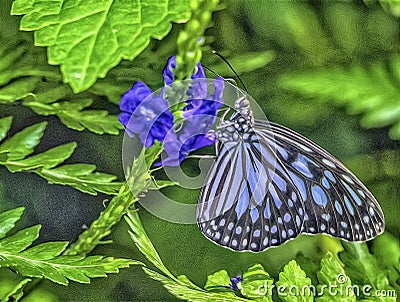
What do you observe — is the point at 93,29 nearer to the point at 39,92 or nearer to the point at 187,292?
the point at 39,92

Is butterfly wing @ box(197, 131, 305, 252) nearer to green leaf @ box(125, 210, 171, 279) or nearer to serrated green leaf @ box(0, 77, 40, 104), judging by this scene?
Answer: green leaf @ box(125, 210, 171, 279)

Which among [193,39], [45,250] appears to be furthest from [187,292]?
[193,39]

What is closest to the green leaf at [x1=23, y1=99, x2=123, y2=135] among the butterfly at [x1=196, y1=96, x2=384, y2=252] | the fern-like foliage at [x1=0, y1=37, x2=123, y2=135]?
the fern-like foliage at [x1=0, y1=37, x2=123, y2=135]

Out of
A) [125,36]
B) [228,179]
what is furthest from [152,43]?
[228,179]

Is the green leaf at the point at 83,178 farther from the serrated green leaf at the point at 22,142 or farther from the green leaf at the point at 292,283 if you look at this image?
the green leaf at the point at 292,283

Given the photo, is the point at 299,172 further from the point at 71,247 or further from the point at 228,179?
the point at 71,247
